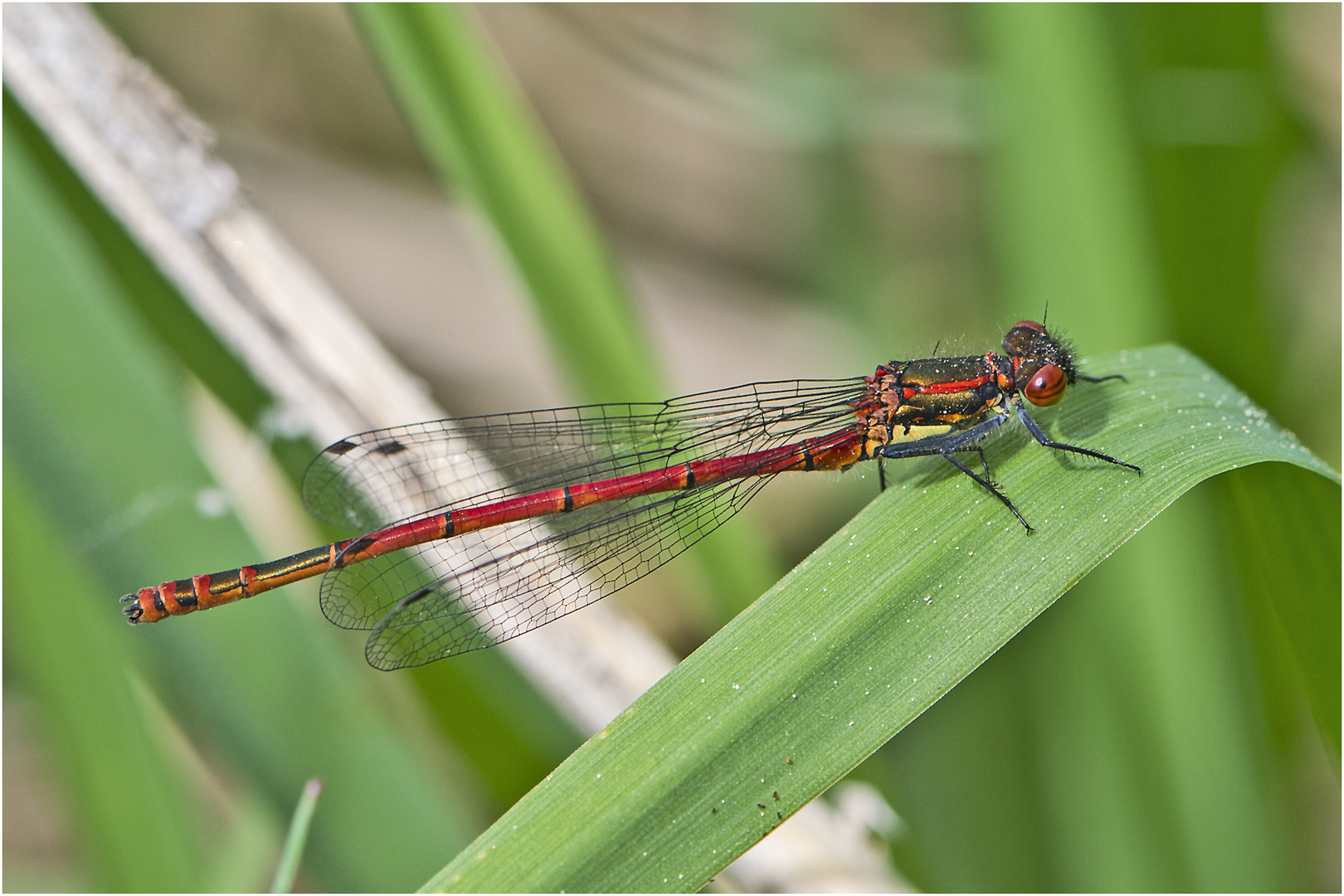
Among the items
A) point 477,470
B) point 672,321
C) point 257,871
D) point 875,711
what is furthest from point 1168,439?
point 672,321

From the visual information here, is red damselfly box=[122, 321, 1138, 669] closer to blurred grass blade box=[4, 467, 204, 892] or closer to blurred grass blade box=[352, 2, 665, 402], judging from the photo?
blurred grass blade box=[352, 2, 665, 402]

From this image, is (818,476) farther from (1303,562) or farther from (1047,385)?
(1303,562)

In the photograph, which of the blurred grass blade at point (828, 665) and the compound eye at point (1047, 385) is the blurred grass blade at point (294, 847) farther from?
the compound eye at point (1047, 385)

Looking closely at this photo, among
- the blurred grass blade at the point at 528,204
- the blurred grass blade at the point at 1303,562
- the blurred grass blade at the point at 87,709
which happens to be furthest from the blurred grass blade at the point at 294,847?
the blurred grass blade at the point at 1303,562

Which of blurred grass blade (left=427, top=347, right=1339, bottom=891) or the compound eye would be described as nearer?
blurred grass blade (left=427, top=347, right=1339, bottom=891)

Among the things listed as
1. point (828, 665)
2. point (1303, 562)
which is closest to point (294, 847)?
point (828, 665)

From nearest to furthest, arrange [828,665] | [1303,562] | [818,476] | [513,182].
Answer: [828,665] → [1303,562] → [513,182] → [818,476]

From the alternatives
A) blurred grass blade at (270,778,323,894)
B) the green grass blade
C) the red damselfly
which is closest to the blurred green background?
the green grass blade
